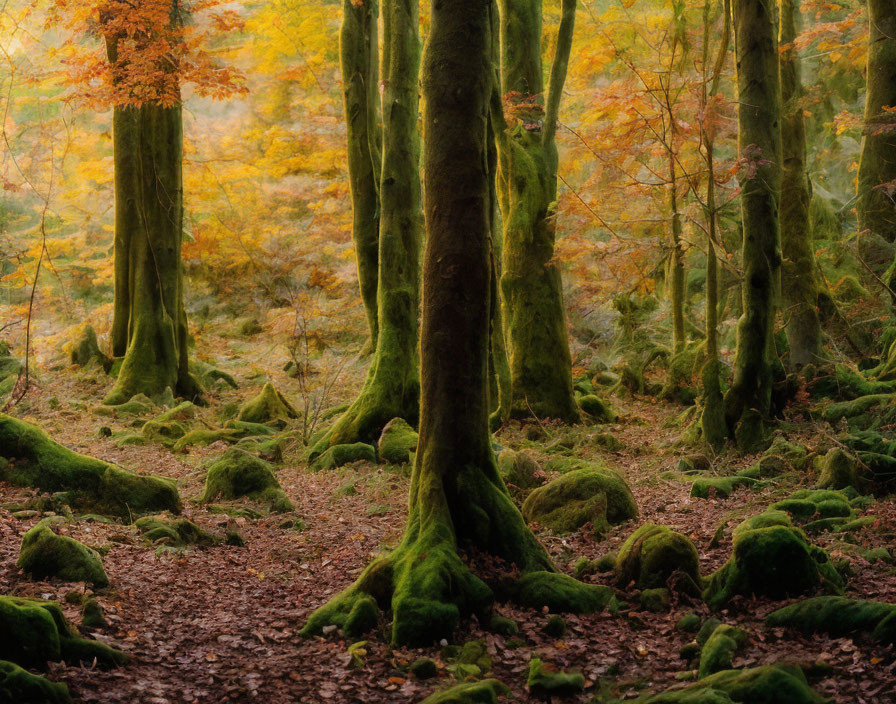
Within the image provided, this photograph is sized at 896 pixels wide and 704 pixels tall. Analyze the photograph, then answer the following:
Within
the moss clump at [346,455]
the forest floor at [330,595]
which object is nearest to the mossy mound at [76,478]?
the forest floor at [330,595]

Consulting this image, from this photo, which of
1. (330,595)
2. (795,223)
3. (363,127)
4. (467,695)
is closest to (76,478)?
(330,595)

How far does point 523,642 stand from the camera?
4.74 meters

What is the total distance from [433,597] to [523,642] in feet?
2.03

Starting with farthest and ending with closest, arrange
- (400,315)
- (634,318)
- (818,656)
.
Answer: (634,318) → (400,315) → (818,656)

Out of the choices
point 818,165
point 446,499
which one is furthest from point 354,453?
point 818,165

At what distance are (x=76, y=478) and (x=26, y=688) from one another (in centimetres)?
397

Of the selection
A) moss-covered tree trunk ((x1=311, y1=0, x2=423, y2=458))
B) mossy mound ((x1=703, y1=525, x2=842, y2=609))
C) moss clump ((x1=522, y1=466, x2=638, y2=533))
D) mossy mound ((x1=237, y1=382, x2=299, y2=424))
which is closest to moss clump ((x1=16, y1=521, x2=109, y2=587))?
moss clump ((x1=522, y1=466, x2=638, y2=533))

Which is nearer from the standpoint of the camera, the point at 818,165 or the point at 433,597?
the point at 433,597

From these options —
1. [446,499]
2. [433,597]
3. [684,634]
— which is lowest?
[684,634]

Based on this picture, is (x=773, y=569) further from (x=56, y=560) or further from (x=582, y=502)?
(x=56, y=560)

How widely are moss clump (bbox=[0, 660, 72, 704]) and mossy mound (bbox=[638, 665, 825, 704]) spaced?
110 inches

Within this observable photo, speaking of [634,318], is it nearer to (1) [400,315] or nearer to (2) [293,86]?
(1) [400,315]

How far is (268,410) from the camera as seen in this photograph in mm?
12961

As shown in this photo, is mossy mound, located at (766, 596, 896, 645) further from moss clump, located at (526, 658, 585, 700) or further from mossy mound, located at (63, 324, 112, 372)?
mossy mound, located at (63, 324, 112, 372)
